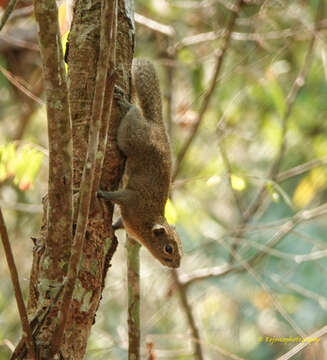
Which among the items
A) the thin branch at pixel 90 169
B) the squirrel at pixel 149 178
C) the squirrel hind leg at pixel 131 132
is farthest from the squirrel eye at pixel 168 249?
the thin branch at pixel 90 169

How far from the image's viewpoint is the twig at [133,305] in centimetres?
307

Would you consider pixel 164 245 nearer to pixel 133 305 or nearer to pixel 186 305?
pixel 186 305

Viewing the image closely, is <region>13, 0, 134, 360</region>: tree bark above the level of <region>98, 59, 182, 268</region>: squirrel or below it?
below

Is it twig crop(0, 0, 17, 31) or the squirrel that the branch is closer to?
twig crop(0, 0, 17, 31)

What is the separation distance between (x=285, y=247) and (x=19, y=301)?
180 inches

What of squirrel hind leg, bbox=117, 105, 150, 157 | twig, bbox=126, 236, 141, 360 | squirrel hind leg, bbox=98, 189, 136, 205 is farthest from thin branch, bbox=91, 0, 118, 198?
twig, bbox=126, 236, 141, 360

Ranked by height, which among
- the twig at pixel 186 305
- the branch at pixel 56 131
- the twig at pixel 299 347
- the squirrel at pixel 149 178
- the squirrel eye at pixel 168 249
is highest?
the squirrel at pixel 149 178

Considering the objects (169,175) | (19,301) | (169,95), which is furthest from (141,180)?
(19,301)

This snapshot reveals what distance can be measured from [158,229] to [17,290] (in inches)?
87.7

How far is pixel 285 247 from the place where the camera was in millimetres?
6113

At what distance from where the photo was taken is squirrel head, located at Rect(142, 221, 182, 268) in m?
4.11

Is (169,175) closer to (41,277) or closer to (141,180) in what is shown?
(141,180)

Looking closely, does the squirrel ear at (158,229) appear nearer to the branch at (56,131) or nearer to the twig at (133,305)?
the twig at (133,305)

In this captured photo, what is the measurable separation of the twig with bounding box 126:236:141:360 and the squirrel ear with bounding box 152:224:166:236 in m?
0.31
